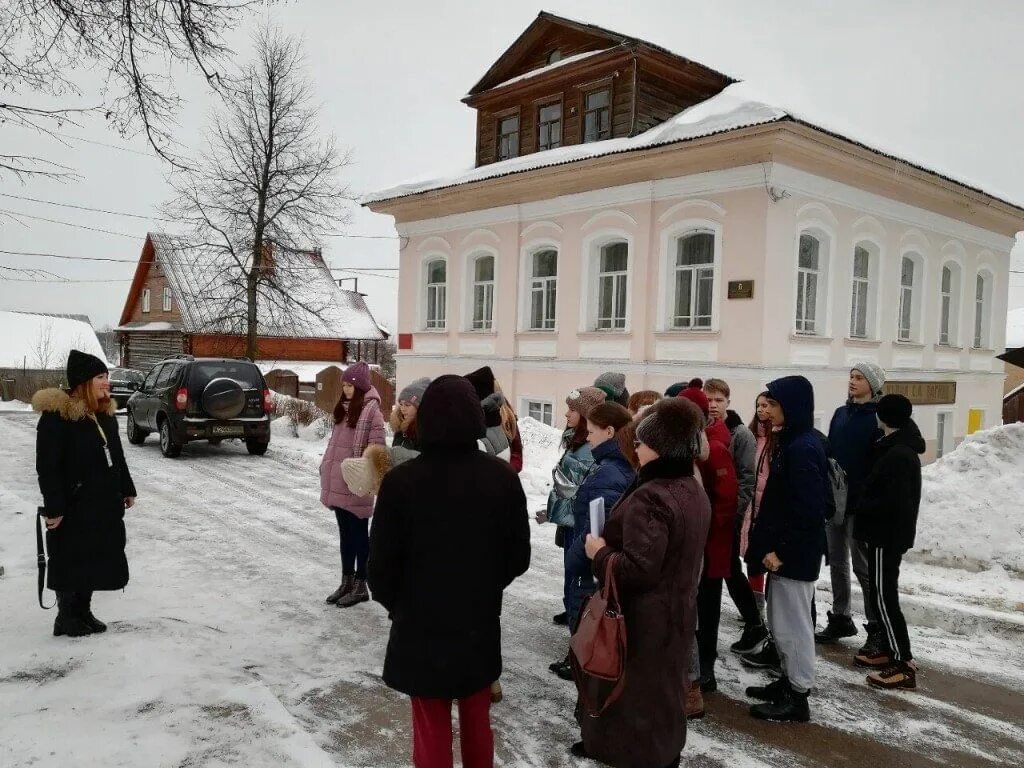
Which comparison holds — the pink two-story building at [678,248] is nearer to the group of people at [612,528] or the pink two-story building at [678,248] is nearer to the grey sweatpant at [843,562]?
the grey sweatpant at [843,562]

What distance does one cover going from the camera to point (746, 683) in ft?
15.7

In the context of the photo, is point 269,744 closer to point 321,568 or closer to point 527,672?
point 527,672

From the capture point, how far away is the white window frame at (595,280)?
14.9m

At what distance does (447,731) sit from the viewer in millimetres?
2986

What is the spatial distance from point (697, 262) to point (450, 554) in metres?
12.2

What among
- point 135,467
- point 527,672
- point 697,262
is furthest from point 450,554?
point 697,262

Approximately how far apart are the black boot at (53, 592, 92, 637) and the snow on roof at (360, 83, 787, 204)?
11099 mm

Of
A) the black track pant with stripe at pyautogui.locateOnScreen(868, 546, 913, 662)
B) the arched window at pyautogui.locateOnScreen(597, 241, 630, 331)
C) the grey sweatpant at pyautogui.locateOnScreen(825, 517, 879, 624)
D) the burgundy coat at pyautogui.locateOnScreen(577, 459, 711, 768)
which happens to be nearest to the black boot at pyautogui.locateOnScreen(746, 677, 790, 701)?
the black track pant with stripe at pyautogui.locateOnScreen(868, 546, 913, 662)

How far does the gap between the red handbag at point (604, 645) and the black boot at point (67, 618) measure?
12.2 feet

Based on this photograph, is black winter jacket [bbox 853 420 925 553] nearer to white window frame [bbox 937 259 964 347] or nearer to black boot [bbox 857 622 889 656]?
black boot [bbox 857 622 889 656]

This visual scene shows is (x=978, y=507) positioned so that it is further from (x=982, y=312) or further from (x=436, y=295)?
(x=436, y=295)

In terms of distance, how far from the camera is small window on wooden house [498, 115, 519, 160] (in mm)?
17859

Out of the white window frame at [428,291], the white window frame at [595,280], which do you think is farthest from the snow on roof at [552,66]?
the white window frame at [428,291]

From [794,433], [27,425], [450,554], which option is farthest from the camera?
[27,425]
